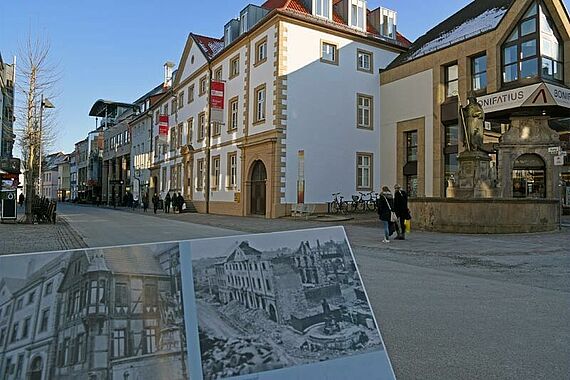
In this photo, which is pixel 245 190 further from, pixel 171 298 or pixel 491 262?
pixel 171 298

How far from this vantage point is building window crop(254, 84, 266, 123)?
28.5m

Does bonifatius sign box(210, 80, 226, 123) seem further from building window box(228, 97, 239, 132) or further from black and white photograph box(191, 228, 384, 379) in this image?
black and white photograph box(191, 228, 384, 379)

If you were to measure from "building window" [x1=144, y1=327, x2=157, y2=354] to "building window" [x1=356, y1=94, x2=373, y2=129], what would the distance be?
28.4 meters

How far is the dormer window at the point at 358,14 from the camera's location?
30.6 m

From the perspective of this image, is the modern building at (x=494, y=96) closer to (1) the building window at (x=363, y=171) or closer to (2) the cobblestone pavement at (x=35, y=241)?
(1) the building window at (x=363, y=171)

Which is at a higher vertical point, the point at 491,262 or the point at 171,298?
the point at 171,298

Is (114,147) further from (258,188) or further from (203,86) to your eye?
(258,188)

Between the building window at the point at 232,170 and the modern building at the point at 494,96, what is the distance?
9.90 meters

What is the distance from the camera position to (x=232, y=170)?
32.3m

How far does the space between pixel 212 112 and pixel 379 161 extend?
11.3 m

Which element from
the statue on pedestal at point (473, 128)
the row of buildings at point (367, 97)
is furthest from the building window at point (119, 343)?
the row of buildings at point (367, 97)

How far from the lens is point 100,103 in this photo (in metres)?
82.6

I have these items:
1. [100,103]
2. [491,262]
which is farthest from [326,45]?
[100,103]

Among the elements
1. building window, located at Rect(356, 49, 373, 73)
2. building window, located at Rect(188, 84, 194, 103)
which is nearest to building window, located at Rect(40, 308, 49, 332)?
building window, located at Rect(356, 49, 373, 73)
